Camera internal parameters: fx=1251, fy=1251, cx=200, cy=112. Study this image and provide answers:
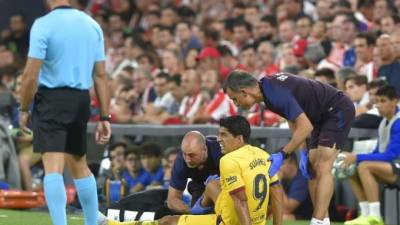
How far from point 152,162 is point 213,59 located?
3265mm

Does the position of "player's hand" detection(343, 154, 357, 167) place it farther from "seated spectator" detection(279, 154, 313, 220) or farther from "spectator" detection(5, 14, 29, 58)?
"spectator" detection(5, 14, 29, 58)

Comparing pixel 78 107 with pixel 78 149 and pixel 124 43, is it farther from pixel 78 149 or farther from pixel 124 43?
pixel 124 43

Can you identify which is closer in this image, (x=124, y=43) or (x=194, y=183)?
(x=194, y=183)

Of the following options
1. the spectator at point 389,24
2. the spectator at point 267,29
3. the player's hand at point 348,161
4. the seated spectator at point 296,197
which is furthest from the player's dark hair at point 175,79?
the player's hand at point 348,161

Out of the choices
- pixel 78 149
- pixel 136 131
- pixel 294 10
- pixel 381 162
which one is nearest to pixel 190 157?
pixel 78 149

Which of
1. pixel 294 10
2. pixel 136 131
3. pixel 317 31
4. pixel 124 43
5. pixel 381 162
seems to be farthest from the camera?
pixel 124 43

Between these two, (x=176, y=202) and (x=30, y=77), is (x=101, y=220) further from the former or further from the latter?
(x=30, y=77)

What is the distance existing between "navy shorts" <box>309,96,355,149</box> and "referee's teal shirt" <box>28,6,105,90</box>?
2.27 metres

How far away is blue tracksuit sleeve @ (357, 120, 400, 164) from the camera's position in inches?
500

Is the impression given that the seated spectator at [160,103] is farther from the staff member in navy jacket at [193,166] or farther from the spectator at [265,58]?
the staff member in navy jacket at [193,166]

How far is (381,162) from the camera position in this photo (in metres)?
12.7

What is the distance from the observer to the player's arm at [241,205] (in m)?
9.34

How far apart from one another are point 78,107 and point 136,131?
630 cm

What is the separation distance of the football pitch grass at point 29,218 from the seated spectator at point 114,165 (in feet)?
3.69
